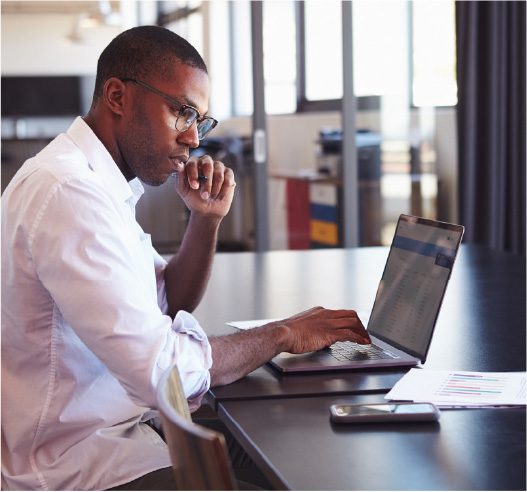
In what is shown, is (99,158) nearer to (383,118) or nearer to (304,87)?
(383,118)

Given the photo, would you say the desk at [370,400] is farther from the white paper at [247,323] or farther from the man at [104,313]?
the man at [104,313]

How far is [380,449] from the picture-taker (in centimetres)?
117

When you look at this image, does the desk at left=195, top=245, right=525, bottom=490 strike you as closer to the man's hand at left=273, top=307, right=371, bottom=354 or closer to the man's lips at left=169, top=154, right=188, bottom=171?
the man's hand at left=273, top=307, right=371, bottom=354

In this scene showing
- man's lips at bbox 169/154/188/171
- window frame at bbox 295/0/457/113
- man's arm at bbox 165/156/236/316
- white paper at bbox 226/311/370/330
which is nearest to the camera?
man's lips at bbox 169/154/188/171

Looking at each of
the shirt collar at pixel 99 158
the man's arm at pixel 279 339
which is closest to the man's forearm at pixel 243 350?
the man's arm at pixel 279 339

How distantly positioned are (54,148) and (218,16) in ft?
24.7

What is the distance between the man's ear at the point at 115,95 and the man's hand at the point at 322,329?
0.48 m

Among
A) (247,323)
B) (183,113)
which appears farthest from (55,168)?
(247,323)

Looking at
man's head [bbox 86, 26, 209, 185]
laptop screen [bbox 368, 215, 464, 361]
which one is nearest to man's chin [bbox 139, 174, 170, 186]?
man's head [bbox 86, 26, 209, 185]

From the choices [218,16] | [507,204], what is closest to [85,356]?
[507,204]

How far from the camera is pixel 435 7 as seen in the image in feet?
18.8

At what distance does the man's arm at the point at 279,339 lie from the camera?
60.8 inches

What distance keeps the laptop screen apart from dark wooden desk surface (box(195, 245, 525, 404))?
6 centimetres

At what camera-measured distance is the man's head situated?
66.5 inches
